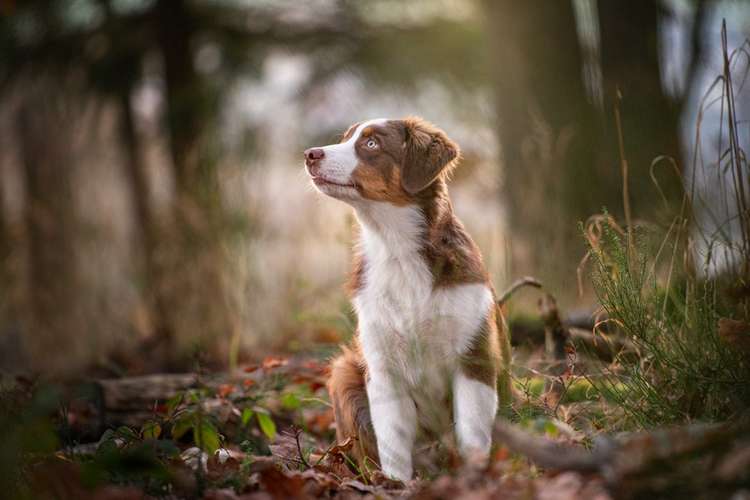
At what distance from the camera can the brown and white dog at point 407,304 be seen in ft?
10.4

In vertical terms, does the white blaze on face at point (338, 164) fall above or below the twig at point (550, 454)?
above

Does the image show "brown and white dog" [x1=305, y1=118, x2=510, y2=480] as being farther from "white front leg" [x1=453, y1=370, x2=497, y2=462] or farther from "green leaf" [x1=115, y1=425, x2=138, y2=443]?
"green leaf" [x1=115, y1=425, x2=138, y2=443]

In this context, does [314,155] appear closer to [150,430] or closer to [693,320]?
[150,430]

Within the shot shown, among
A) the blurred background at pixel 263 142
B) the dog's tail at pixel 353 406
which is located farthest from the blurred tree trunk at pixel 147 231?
the dog's tail at pixel 353 406

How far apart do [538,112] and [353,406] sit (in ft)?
14.1

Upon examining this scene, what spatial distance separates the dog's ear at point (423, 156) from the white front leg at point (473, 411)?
88 centimetres

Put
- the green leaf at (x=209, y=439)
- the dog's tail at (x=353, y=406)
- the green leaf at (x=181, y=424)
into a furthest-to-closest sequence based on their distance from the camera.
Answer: the dog's tail at (x=353, y=406) < the green leaf at (x=181, y=424) < the green leaf at (x=209, y=439)

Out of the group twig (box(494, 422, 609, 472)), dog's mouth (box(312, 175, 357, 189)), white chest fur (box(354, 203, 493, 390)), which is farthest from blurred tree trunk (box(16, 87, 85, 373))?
twig (box(494, 422, 609, 472))

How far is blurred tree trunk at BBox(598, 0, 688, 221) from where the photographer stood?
6621 mm

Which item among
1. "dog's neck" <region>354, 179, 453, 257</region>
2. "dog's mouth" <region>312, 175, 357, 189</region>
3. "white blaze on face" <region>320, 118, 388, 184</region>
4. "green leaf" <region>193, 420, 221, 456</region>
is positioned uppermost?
"white blaze on face" <region>320, 118, 388, 184</region>

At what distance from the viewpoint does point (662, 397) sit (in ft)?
9.32

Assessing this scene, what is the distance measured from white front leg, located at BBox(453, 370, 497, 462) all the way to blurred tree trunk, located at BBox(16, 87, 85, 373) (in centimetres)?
533

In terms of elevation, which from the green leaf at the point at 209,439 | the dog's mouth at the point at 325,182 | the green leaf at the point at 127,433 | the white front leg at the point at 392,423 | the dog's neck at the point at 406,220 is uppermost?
the dog's mouth at the point at 325,182

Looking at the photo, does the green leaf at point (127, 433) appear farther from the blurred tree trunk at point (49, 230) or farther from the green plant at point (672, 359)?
the blurred tree trunk at point (49, 230)
